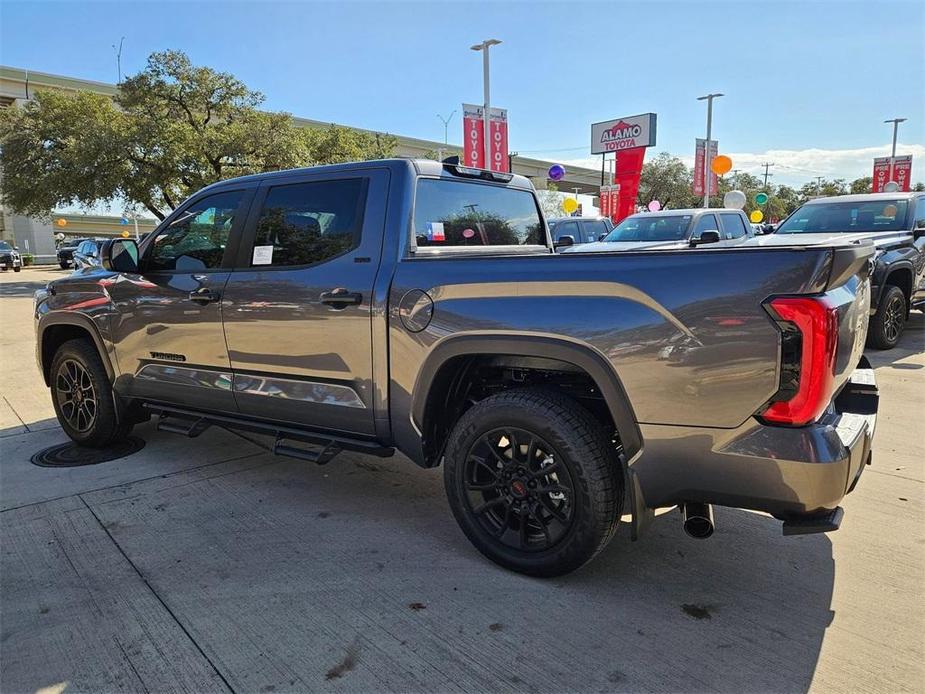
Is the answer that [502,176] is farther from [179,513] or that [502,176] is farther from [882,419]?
[882,419]

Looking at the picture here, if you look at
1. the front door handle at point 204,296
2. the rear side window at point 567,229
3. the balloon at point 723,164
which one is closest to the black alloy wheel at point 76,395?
the front door handle at point 204,296

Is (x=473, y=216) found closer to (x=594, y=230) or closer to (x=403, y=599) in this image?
(x=403, y=599)

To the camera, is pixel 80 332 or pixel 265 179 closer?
pixel 265 179

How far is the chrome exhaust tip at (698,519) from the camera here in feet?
8.36

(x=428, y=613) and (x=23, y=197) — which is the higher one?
(x=23, y=197)

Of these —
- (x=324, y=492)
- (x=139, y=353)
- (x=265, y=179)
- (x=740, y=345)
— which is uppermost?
(x=265, y=179)

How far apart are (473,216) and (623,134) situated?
27847 mm

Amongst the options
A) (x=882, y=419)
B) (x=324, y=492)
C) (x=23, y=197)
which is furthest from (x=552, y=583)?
(x=23, y=197)

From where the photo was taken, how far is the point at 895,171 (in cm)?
3781

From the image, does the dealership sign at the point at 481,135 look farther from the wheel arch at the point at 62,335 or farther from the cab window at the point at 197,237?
the cab window at the point at 197,237

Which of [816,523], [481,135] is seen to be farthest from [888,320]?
[481,135]

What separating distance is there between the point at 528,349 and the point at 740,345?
2.72 ft

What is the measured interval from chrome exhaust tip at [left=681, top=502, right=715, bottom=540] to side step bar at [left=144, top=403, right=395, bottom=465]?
1.50 m

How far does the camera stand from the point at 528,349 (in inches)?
106
